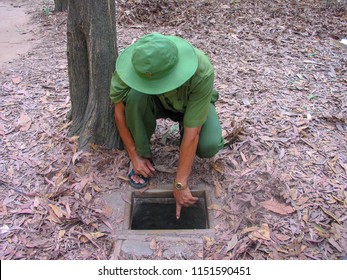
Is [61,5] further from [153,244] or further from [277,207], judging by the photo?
[277,207]

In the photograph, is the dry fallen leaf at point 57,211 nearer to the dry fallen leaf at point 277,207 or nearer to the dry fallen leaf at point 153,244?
the dry fallen leaf at point 153,244

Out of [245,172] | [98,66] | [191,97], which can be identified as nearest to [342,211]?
[245,172]

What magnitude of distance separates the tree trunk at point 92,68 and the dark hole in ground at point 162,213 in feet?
1.85

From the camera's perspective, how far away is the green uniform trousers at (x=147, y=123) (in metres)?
2.62

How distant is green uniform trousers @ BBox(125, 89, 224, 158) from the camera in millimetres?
2623

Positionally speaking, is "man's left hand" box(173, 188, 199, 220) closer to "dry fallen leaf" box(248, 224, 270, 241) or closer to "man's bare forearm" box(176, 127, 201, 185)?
"man's bare forearm" box(176, 127, 201, 185)

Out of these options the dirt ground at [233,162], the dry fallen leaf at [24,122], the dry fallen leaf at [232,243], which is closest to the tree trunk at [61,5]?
the dirt ground at [233,162]

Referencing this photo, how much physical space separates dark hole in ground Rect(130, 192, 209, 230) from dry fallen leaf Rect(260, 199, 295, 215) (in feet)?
1.52

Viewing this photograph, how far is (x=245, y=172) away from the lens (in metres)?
2.94

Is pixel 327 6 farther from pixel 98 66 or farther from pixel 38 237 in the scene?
pixel 38 237

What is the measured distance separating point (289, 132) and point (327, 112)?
54 cm

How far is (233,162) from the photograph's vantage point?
10.0 ft

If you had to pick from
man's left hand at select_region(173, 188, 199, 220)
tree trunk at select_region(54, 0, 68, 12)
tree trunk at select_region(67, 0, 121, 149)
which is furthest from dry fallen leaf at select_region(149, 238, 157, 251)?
tree trunk at select_region(54, 0, 68, 12)
